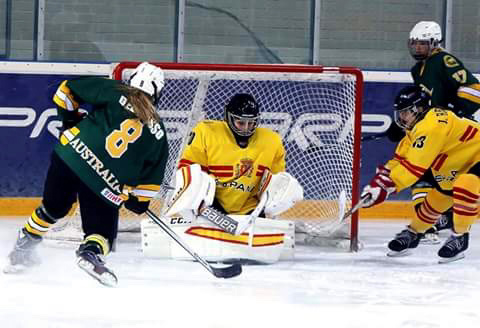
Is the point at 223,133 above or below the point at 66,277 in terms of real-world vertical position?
above

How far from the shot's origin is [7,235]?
516cm

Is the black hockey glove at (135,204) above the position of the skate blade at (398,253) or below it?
above

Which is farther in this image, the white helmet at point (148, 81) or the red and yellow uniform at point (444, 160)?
the red and yellow uniform at point (444, 160)

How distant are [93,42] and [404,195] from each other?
1888mm

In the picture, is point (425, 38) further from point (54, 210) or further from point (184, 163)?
point (54, 210)

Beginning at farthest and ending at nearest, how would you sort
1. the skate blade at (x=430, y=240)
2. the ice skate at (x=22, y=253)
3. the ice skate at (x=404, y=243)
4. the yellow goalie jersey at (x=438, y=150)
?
the skate blade at (x=430, y=240) → the ice skate at (x=404, y=243) → the yellow goalie jersey at (x=438, y=150) → the ice skate at (x=22, y=253)

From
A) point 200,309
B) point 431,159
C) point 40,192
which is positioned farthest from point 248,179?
point 40,192

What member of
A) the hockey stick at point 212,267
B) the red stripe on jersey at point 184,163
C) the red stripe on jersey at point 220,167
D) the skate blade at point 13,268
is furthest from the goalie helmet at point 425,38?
the skate blade at point 13,268

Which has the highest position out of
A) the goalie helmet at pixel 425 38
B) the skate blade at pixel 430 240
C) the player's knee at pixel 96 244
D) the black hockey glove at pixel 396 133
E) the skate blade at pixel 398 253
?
the goalie helmet at pixel 425 38

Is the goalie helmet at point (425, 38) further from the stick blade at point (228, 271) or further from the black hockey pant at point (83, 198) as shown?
the black hockey pant at point (83, 198)

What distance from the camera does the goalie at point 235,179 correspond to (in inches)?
172

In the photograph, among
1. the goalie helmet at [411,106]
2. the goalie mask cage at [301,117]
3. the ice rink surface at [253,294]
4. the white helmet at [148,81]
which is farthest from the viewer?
the goalie mask cage at [301,117]

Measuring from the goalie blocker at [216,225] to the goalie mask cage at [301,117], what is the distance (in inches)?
16.3

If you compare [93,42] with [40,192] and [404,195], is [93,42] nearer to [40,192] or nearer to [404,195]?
[40,192]
